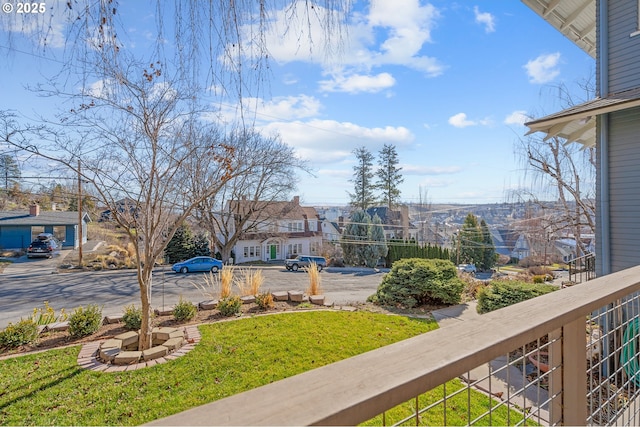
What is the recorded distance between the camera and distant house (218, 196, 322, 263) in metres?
22.4

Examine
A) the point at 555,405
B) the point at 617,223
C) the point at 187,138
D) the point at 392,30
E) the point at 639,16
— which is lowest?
the point at 555,405

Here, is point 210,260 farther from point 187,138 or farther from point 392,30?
point 392,30

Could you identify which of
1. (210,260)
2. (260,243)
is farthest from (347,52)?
(260,243)

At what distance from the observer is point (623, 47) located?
5.69m

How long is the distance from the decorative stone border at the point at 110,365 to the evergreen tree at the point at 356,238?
16.9m

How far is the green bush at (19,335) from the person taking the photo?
16.7ft

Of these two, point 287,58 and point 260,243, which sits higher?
point 287,58

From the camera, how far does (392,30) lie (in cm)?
158

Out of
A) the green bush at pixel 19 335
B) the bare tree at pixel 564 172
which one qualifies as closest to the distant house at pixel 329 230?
the bare tree at pixel 564 172

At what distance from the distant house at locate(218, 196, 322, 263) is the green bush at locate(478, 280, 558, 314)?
16683mm

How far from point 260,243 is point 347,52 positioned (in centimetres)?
2439

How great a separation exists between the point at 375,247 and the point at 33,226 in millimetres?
20026

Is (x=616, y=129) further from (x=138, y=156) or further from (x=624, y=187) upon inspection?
(x=138, y=156)

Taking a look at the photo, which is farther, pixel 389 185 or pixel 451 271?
pixel 389 185
